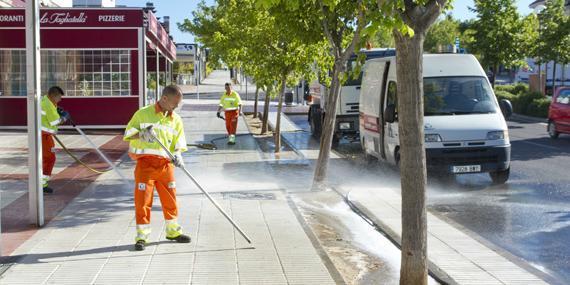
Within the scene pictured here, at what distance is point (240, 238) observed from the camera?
7770 mm

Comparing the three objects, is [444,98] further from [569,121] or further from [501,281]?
[569,121]

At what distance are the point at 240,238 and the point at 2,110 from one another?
56.9ft

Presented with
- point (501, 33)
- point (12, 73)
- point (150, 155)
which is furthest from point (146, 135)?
point (501, 33)

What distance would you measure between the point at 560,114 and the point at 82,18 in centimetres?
1503

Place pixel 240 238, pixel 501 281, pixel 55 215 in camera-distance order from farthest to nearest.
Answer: pixel 55 215 < pixel 240 238 < pixel 501 281

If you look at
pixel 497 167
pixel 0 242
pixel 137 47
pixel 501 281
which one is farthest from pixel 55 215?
pixel 137 47

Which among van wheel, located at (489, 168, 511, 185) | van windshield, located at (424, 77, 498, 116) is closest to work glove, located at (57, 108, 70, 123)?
van windshield, located at (424, 77, 498, 116)

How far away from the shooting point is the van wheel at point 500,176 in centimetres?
1240

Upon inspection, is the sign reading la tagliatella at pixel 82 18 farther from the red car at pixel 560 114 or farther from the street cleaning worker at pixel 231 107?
the red car at pixel 560 114

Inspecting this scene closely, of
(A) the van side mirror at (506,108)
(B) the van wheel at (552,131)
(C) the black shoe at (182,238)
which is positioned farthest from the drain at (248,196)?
(B) the van wheel at (552,131)

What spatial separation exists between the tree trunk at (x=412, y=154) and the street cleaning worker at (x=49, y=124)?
6607 millimetres

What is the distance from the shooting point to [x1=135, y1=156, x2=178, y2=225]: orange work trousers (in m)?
7.20

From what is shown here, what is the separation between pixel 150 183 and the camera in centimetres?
725

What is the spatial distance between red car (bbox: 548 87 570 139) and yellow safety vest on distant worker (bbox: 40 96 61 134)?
15.2m
